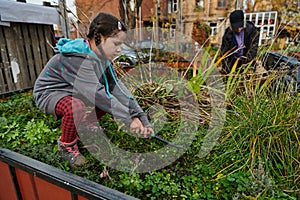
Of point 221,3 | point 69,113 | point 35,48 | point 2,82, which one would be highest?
point 221,3

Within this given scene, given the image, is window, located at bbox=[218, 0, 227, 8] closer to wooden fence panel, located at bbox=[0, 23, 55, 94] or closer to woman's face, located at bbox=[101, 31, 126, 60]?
wooden fence panel, located at bbox=[0, 23, 55, 94]

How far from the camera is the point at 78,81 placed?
4.09 ft

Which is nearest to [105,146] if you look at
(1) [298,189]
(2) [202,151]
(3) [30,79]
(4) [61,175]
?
(4) [61,175]

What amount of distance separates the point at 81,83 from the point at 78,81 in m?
0.02

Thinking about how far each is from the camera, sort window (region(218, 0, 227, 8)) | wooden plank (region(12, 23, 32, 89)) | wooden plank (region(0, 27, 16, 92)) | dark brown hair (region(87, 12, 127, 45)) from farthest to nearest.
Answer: window (region(218, 0, 227, 8))
wooden plank (region(12, 23, 32, 89))
wooden plank (region(0, 27, 16, 92))
dark brown hair (region(87, 12, 127, 45))

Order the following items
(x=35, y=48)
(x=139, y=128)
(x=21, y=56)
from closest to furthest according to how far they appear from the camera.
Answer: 1. (x=139, y=128)
2. (x=21, y=56)
3. (x=35, y=48)

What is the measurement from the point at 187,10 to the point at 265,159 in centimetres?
1423

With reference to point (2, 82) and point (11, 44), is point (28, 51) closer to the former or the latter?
point (11, 44)

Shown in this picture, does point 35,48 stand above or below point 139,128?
above

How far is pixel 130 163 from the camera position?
1297 mm

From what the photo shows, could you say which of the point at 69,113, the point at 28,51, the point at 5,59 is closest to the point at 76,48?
the point at 69,113

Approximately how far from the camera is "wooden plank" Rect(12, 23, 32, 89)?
3331mm

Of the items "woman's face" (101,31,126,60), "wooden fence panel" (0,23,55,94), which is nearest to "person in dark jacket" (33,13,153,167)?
"woman's face" (101,31,126,60)

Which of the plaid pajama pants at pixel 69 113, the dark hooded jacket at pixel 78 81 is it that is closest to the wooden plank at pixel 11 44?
the dark hooded jacket at pixel 78 81
